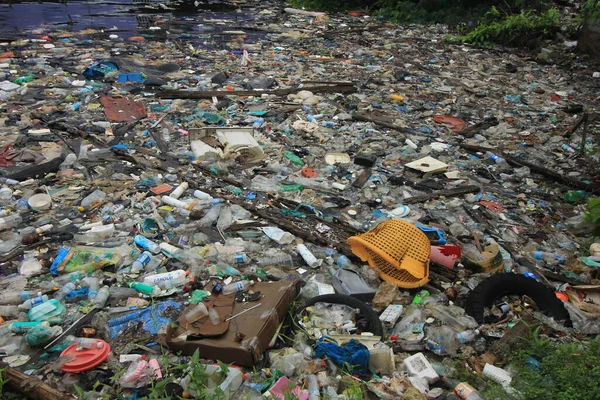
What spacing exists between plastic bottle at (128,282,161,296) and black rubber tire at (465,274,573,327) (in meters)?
2.17

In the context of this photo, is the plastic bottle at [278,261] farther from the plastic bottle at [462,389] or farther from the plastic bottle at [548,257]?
the plastic bottle at [548,257]

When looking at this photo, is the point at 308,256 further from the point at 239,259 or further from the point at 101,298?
the point at 101,298

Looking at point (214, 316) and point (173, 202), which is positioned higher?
point (214, 316)

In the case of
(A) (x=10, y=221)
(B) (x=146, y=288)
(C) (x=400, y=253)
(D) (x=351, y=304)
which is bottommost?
(A) (x=10, y=221)

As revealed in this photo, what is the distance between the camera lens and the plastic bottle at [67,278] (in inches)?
130

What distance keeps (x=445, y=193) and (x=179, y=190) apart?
2.75 metres

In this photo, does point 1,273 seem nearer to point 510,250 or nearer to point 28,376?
point 28,376

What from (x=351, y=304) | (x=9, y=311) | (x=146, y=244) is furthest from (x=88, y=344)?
(x=351, y=304)

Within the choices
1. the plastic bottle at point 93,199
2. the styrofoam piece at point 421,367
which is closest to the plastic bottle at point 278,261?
the styrofoam piece at point 421,367

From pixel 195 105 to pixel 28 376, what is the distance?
4984mm

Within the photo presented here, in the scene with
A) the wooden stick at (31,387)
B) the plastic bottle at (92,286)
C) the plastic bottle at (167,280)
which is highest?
the wooden stick at (31,387)

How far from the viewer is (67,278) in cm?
332

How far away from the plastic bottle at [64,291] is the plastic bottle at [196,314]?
3.07 feet

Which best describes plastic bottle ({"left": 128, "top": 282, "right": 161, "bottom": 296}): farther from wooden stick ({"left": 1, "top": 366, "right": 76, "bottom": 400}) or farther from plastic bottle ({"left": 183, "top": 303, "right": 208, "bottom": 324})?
wooden stick ({"left": 1, "top": 366, "right": 76, "bottom": 400})
